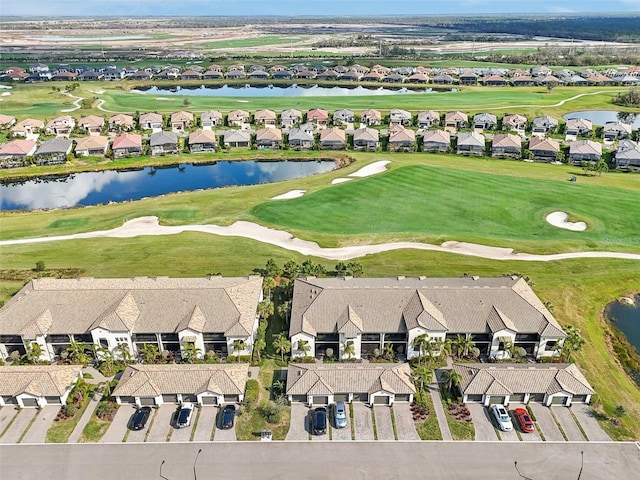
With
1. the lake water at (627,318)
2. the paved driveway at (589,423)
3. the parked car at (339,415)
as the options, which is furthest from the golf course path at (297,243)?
the parked car at (339,415)

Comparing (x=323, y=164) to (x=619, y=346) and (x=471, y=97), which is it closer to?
(x=619, y=346)

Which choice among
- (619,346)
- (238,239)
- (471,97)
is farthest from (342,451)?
(471,97)

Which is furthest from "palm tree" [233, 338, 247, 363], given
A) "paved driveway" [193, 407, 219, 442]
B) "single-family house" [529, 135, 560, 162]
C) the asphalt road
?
"single-family house" [529, 135, 560, 162]

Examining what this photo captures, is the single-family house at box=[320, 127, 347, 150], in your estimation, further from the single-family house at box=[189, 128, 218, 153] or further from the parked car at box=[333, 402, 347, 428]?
the parked car at box=[333, 402, 347, 428]

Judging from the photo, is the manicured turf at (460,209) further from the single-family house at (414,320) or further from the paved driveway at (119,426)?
the paved driveway at (119,426)

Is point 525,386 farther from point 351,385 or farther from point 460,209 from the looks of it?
point 460,209

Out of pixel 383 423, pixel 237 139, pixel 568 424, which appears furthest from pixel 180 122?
pixel 568 424

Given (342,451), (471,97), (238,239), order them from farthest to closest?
(471,97) → (238,239) → (342,451)
